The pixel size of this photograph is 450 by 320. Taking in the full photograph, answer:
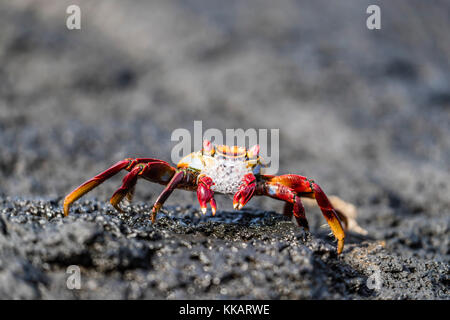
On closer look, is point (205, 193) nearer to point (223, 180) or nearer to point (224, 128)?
point (223, 180)

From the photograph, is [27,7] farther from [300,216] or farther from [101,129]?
[300,216]

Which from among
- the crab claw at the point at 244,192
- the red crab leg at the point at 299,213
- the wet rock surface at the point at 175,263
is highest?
the crab claw at the point at 244,192

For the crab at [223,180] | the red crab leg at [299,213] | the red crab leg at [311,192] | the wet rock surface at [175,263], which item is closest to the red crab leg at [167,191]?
the crab at [223,180]

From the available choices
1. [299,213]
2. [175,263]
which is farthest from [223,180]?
[175,263]

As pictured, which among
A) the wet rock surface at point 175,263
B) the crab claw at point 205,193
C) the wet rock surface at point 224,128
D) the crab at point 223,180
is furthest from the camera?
the crab at point 223,180

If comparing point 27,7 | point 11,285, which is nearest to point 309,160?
point 11,285

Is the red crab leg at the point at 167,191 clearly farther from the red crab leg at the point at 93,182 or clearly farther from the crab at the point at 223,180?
the red crab leg at the point at 93,182
